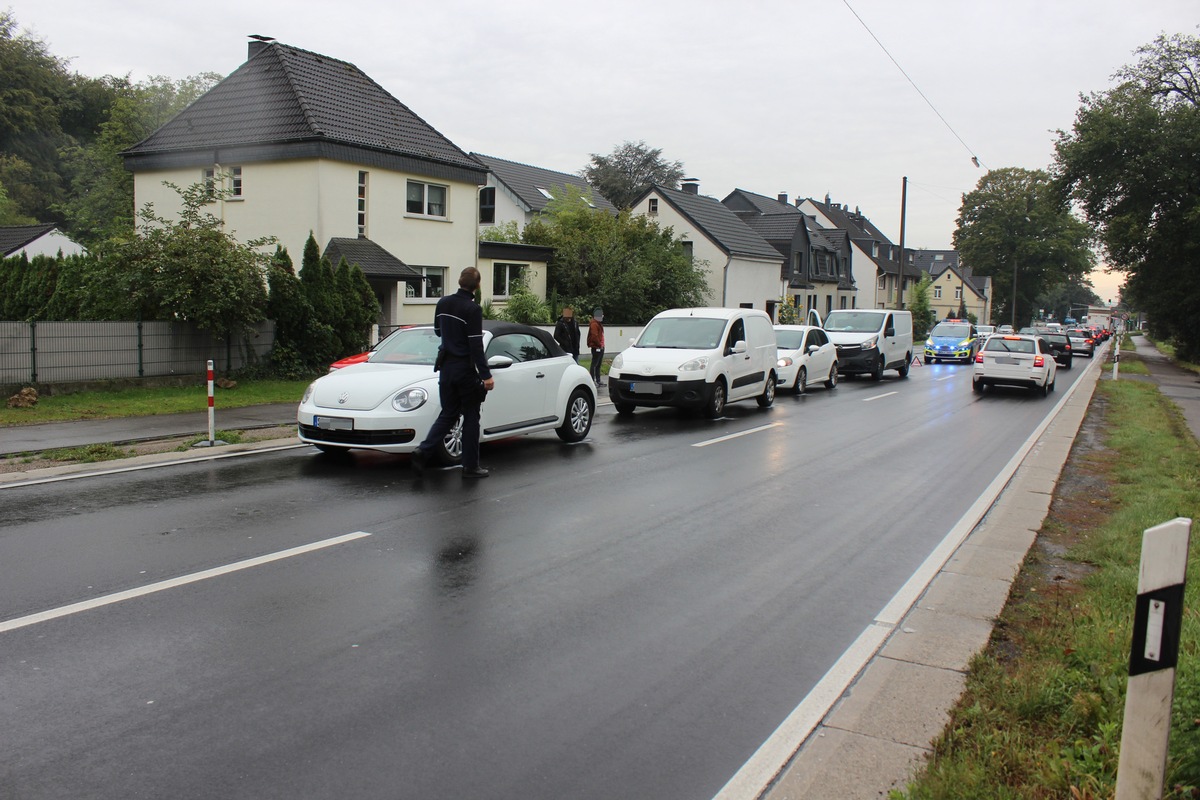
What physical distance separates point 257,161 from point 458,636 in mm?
26079

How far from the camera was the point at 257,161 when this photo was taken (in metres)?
27.8

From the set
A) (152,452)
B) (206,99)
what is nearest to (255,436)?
(152,452)

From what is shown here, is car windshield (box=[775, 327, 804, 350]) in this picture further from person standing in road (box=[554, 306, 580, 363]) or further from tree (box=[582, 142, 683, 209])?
tree (box=[582, 142, 683, 209])

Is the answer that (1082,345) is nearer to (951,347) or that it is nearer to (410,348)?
(951,347)

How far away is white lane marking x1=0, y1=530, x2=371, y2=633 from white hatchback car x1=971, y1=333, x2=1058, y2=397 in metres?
19.7

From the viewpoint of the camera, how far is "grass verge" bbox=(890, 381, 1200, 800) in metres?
3.31

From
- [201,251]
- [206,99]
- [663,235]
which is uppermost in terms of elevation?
[206,99]

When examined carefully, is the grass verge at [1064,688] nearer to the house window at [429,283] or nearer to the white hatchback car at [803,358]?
the white hatchback car at [803,358]

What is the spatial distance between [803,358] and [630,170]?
58.0m

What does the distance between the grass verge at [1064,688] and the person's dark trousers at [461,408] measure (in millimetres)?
5095

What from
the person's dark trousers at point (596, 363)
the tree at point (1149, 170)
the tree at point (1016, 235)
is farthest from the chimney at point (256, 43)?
the tree at point (1016, 235)

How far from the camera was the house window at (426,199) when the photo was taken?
29.9 m

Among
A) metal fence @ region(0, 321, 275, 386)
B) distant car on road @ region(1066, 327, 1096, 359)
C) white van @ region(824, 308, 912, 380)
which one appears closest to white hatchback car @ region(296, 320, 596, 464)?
metal fence @ region(0, 321, 275, 386)

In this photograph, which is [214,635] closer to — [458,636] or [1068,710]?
[458,636]
